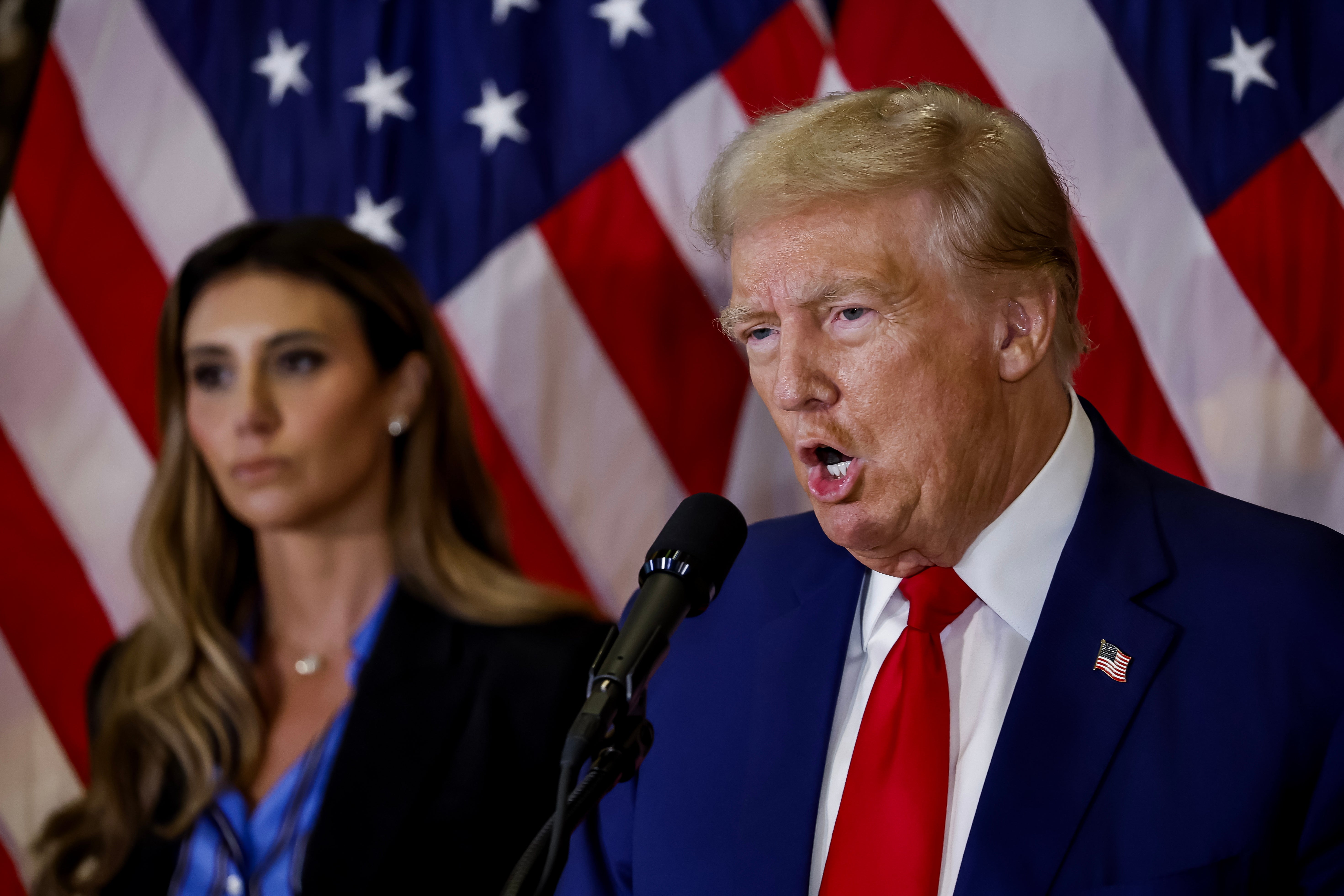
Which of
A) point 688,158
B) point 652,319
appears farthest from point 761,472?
point 688,158

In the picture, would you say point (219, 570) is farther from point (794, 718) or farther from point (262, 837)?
point (794, 718)

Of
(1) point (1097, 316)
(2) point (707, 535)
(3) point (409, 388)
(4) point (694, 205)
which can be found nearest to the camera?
(2) point (707, 535)

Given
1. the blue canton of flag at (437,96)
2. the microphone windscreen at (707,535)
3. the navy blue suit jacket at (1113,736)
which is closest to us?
the microphone windscreen at (707,535)

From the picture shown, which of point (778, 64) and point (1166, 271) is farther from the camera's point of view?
point (778, 64)

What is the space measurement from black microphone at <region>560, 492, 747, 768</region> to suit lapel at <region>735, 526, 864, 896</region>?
344 millimetres

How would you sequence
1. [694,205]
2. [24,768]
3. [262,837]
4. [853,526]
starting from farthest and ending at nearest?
1. [24,768]
2. [694,205]
3. [262,837]
4. [853,526]

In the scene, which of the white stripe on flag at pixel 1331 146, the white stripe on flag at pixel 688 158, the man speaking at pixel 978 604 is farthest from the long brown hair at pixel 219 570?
the white stripe on flag at pixel 1331 146

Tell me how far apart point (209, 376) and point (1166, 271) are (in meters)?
1.59

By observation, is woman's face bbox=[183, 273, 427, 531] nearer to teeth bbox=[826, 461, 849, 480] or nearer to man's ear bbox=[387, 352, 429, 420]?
man's ear bbox=[387, 352, 429, 420]

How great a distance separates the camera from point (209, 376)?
2.10 m

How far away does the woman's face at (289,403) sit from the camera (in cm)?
200

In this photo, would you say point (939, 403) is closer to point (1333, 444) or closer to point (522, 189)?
point (1333, 444)

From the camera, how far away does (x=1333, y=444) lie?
6.25 feet

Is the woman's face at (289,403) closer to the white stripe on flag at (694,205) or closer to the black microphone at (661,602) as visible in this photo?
the white stripe on flag at (694,205)
